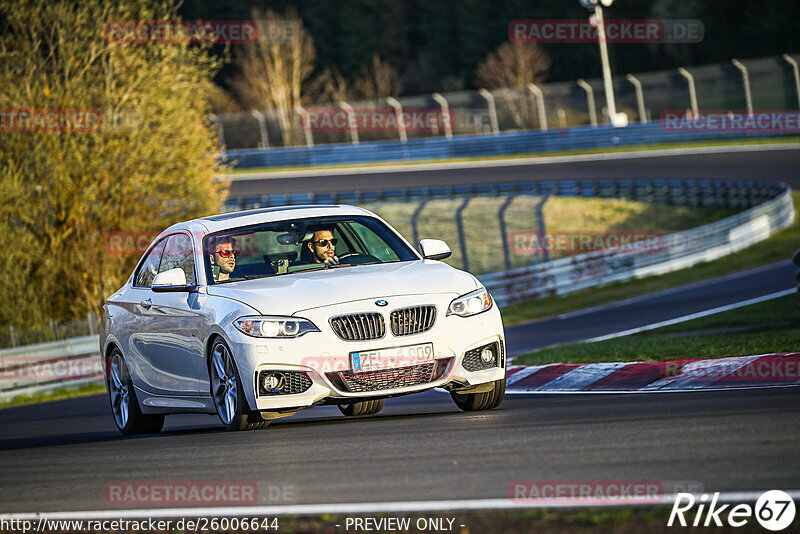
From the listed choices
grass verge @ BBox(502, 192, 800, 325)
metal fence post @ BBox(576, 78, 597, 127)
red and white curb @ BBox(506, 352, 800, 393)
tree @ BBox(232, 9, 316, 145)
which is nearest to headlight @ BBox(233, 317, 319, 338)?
red and white curb @ BBox(506, 352, 800, 393)

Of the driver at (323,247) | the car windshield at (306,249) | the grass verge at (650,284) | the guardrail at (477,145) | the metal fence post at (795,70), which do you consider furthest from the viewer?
the guardrail at (477,145)

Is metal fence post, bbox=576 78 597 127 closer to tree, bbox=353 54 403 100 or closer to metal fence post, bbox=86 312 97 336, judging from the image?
tree, bbox=353 54 403 100

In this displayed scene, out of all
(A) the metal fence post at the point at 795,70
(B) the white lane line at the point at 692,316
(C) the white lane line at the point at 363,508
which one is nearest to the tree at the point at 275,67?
(A) the metal fence post at the point at 795,70

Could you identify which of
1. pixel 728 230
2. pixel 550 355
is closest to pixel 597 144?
pixel 728 230

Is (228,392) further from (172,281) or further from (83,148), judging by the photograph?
(83,148)

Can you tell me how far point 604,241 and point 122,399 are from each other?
937 inches

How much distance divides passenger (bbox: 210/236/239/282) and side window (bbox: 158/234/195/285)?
0.75ft

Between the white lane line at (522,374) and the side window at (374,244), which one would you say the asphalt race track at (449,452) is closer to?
the white lane line at (522,374)

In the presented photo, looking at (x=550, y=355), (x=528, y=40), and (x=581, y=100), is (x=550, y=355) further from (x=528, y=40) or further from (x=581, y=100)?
(x=528, y=40)

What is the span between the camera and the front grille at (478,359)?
892cm

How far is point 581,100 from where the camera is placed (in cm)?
5347

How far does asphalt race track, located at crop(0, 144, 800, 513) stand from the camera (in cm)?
598

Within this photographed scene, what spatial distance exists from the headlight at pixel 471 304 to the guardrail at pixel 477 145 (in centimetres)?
3677

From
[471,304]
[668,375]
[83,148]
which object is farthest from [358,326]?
[83,148]
